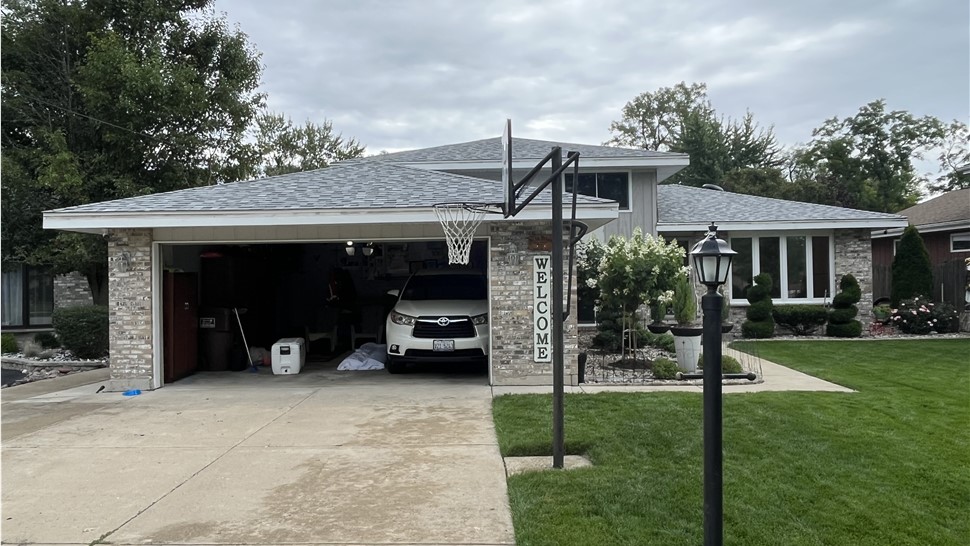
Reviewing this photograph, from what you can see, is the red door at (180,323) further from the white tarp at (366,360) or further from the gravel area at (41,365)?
the gravel area at (41,365)

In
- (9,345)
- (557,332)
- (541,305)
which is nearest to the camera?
(557,332)

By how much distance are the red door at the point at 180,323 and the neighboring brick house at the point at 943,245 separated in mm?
16435

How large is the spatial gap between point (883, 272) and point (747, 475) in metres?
15.9

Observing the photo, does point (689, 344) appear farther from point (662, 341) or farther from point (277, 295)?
point (277, 295)

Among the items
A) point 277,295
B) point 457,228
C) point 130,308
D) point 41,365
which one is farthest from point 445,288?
point 41,365

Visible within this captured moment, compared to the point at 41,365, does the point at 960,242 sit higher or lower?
higher

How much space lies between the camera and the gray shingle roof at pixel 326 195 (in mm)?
8906

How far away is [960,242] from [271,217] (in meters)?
20.0

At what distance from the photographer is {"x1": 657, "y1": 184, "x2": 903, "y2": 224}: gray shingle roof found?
15531 mm

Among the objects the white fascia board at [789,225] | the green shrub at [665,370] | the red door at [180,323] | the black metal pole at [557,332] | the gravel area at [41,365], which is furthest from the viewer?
the white fascia board at [789,225]

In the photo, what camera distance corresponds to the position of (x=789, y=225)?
15.5m

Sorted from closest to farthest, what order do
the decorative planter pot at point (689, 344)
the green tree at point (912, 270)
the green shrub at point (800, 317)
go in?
the decorative planter pot at point (689, 344) → the green shrub at point (800, 317) → the green tree at point (912, 270)

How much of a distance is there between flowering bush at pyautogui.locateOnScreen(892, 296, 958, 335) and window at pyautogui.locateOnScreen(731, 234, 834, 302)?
1.82 meters

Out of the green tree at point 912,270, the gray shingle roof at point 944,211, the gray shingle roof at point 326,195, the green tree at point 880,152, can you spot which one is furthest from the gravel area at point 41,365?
the green tree at point 880,152
